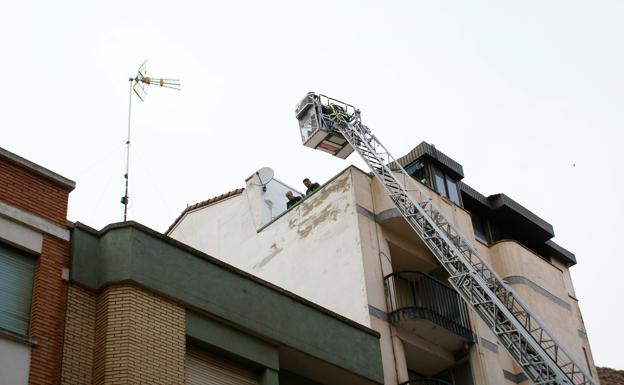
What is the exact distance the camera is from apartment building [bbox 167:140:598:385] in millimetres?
25312

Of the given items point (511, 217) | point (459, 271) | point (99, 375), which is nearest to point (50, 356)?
point (99, 375)

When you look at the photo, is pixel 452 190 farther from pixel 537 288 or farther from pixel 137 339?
pixel 137 339

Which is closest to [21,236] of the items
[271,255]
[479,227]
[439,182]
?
[271,255]

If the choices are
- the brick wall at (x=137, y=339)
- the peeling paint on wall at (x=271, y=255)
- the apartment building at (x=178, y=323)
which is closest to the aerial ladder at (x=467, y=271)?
the peeling paint on wall at (x=271, y=255)

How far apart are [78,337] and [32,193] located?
8.30 ft

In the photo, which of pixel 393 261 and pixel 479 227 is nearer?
pixel 393 261

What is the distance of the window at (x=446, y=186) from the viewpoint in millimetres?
31656

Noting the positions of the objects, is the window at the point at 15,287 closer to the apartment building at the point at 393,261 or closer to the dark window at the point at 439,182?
the apartment building at the point at 393,261

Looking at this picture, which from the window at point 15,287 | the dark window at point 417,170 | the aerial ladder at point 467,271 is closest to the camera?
the window at point 15,287

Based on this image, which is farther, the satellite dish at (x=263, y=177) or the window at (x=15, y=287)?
the satellite dish at (x=263, y=177)

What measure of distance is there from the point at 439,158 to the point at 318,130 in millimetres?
3868

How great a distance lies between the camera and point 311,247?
2708 cm

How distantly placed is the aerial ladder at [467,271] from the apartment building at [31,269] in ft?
39.0

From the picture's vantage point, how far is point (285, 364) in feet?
65.6
